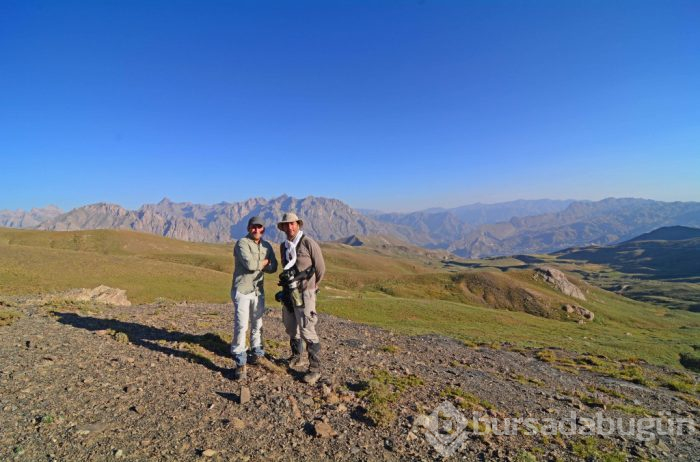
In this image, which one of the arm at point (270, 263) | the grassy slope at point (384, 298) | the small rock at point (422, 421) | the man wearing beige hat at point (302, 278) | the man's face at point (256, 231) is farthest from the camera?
the grassy slope at point (384, 298)

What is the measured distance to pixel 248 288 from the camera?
10.6 meters

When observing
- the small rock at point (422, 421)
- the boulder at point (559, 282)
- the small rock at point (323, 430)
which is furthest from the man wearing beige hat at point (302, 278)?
the boulder at point (559, 282)

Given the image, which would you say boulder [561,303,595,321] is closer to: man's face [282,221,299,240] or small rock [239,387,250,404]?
man's face [282,221,299,240]

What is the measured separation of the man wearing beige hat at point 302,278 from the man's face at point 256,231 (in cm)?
61

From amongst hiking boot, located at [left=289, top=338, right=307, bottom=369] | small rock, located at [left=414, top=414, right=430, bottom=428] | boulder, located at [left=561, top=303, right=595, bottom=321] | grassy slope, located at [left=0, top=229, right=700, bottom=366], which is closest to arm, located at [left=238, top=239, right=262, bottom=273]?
hiking boot, located at [left=289, top=338, right=307, bottom=369]

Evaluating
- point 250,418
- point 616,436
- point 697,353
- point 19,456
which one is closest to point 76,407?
point 19,456

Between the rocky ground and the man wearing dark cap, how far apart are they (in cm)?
74

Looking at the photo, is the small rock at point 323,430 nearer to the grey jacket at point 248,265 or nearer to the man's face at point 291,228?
the grey jacket at point 248,265

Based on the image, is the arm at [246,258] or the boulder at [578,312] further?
the boulder at [578,312]

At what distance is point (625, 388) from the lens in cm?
1588

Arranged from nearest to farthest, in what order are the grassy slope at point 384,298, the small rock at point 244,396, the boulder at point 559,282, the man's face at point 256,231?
the small rock at point 244,396 < the man's face at point 256,231 < the grassy slope at point 384,298 < the boulder at point 559,282

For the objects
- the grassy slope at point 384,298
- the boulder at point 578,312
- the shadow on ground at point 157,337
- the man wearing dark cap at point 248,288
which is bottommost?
the boulder at point 578,312

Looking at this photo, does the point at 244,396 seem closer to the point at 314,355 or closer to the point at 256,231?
the point at 314,355

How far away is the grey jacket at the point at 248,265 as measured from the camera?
33.8ft
